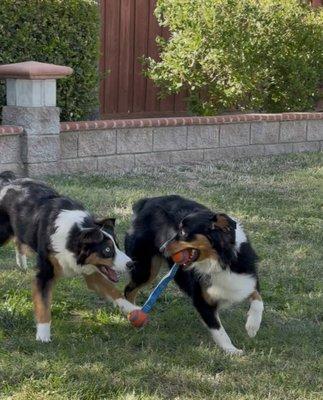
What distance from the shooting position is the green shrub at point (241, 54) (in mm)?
11852

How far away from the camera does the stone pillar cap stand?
9602 millimetres

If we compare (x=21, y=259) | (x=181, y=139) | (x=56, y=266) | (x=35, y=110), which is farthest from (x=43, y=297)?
(x=181, y=139)

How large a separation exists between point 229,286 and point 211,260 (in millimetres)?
205

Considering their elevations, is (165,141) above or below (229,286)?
below

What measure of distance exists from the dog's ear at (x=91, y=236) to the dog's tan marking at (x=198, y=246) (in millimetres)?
388

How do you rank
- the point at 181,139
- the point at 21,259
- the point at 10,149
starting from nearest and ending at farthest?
the point at 21,259 < the point at 10,149 < the point at 181,139

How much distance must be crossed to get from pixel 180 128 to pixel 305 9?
3325 millimetres

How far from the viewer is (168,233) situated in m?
5.48

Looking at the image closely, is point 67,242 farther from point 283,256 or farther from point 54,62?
point 54,62

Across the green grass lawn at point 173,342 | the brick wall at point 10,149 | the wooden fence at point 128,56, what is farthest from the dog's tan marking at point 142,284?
the wooden fence at point 128,56

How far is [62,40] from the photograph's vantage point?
10484 mm

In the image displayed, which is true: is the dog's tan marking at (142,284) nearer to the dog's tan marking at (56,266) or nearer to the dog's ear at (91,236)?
the dog's tan marking at (56,266)

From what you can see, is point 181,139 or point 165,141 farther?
point 181,139

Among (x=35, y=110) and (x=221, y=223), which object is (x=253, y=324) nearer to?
(x=221, y=223)
